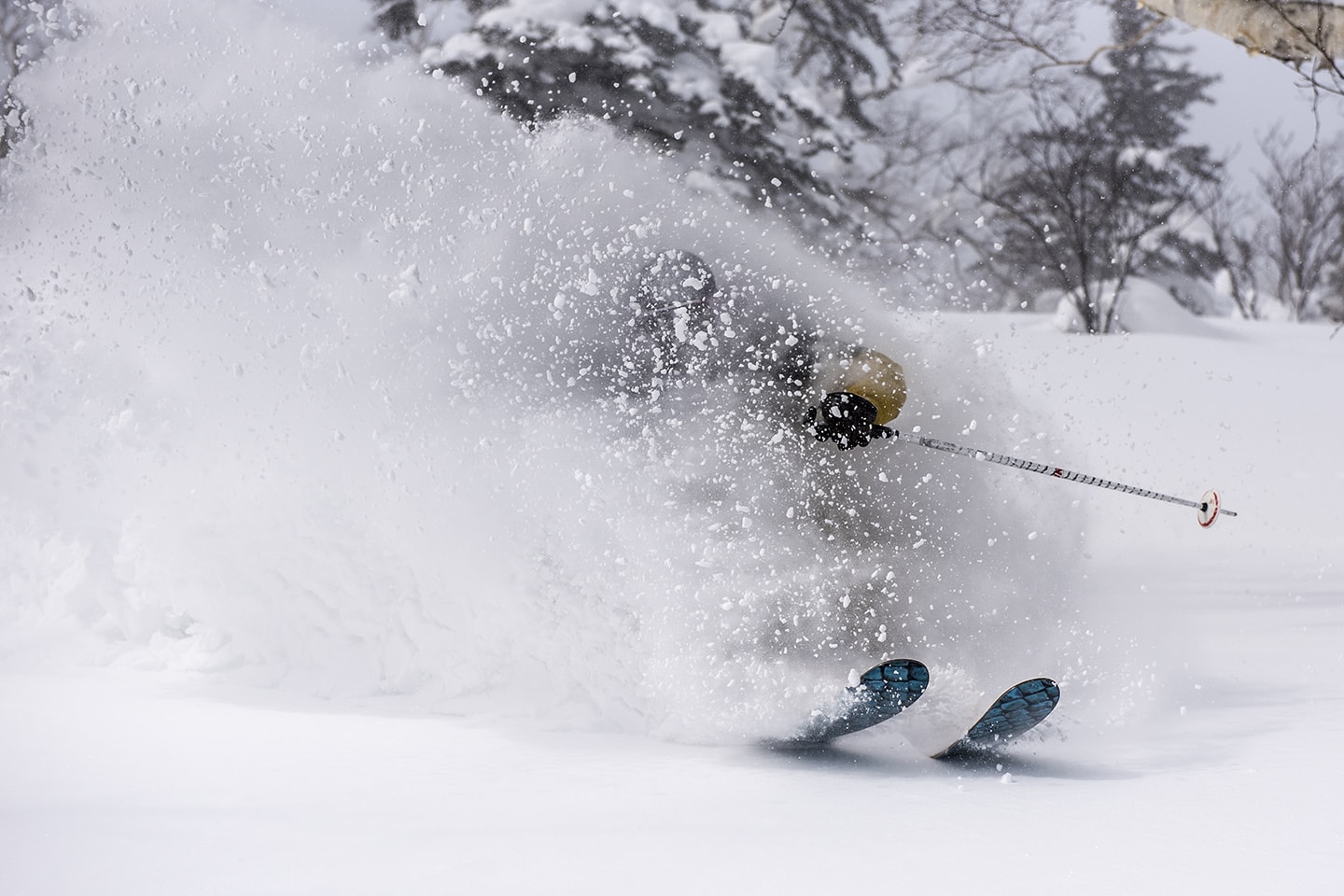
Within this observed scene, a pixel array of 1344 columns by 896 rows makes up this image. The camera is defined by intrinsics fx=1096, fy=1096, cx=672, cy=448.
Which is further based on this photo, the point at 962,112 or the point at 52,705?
the point at 962,112

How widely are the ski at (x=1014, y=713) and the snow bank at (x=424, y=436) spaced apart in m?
0.36

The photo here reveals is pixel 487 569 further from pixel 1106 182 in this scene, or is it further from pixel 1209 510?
pixel 1106 182

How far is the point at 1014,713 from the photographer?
262 cm

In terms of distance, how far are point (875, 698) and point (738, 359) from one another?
1.19 meters

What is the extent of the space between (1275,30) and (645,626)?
12.2ft

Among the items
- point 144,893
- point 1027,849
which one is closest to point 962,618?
point 1027,849

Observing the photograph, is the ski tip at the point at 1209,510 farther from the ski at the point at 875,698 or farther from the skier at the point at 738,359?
the ski at the point at 875,698

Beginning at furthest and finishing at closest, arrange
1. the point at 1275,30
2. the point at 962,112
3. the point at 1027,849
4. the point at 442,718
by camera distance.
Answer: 1. the point at 962,112
2. the point at 1275,30
3. the point at 442,718
4. the point at 1027,849

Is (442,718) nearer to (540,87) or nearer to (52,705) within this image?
(52,705)

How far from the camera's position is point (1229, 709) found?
337 cm

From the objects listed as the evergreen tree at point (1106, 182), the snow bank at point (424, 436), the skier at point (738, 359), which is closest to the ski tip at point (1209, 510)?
the snow bank at point (424, 436)

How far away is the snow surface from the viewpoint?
206 cm

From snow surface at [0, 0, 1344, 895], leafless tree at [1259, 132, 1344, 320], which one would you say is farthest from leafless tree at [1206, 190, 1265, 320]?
snow surface at [0, 0, 1344, 895]

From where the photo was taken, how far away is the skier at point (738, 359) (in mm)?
3117
